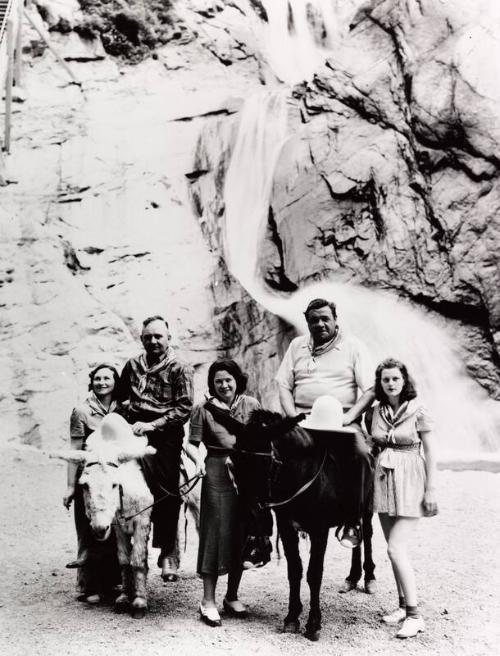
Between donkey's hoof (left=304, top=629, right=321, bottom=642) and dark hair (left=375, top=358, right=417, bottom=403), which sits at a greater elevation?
dark hair (left=375, top=358, right=417, bottom=403)

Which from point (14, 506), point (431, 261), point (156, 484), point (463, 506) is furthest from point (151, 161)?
point (156, 484)

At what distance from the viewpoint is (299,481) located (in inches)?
159

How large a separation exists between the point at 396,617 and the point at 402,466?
978 millimetres

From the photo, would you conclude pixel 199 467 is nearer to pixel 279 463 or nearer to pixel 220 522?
pixel 220 522

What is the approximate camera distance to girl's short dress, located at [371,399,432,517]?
14.0 ft

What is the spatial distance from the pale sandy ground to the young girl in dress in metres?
0.29

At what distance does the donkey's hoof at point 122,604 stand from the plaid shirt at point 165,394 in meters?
1.14

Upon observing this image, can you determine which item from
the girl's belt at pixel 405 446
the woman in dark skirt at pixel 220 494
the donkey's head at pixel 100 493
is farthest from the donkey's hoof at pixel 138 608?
the girl's belt at pixel 405 446

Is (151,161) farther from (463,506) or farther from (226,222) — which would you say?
(463,506)

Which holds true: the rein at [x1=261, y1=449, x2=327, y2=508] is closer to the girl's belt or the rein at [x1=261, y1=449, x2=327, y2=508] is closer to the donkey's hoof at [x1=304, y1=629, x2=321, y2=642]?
the girl's belt

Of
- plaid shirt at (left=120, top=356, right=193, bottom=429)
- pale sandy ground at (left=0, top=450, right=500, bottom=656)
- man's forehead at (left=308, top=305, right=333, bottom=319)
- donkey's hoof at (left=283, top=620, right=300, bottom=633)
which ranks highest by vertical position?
man's forehead at (left=308, top=305, right=333, bottom=319)

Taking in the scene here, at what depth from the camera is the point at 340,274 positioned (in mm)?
13078

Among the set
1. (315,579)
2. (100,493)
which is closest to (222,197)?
(100,493)

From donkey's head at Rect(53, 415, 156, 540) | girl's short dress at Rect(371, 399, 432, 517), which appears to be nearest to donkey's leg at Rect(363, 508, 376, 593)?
girl's short dress at Rect(371, 399, 432, 517)
